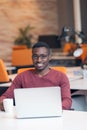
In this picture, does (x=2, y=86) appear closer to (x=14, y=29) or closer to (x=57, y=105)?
(x=57, y=105)

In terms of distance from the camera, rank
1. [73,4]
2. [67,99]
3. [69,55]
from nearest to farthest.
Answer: [67,99]
[69,55]
[73,4]

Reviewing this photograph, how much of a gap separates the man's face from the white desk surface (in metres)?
0.72

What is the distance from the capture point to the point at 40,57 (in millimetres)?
3041

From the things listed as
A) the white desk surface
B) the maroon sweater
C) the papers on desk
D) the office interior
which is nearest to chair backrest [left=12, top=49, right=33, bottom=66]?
the papers on desk

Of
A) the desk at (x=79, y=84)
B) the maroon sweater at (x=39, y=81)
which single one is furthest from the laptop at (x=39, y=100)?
the desk at (x=79, y=84)

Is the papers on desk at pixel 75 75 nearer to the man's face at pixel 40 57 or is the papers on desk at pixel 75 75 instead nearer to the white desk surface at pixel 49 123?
the man's face at pixel 40 57

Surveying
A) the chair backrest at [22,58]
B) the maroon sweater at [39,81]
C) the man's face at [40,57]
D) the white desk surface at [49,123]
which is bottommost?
the chair backrest at [22,58]

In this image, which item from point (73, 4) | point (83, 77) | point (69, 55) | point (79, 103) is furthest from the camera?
point (73, 4)

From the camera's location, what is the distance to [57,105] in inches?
90.0

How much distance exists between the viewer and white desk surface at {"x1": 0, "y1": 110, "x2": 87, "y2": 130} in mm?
2080

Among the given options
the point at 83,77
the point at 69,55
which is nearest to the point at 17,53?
→ the point at 83,77

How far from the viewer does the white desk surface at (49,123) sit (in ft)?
6.82

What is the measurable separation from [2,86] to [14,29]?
8.32 metres

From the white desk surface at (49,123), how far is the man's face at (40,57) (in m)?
0.72
